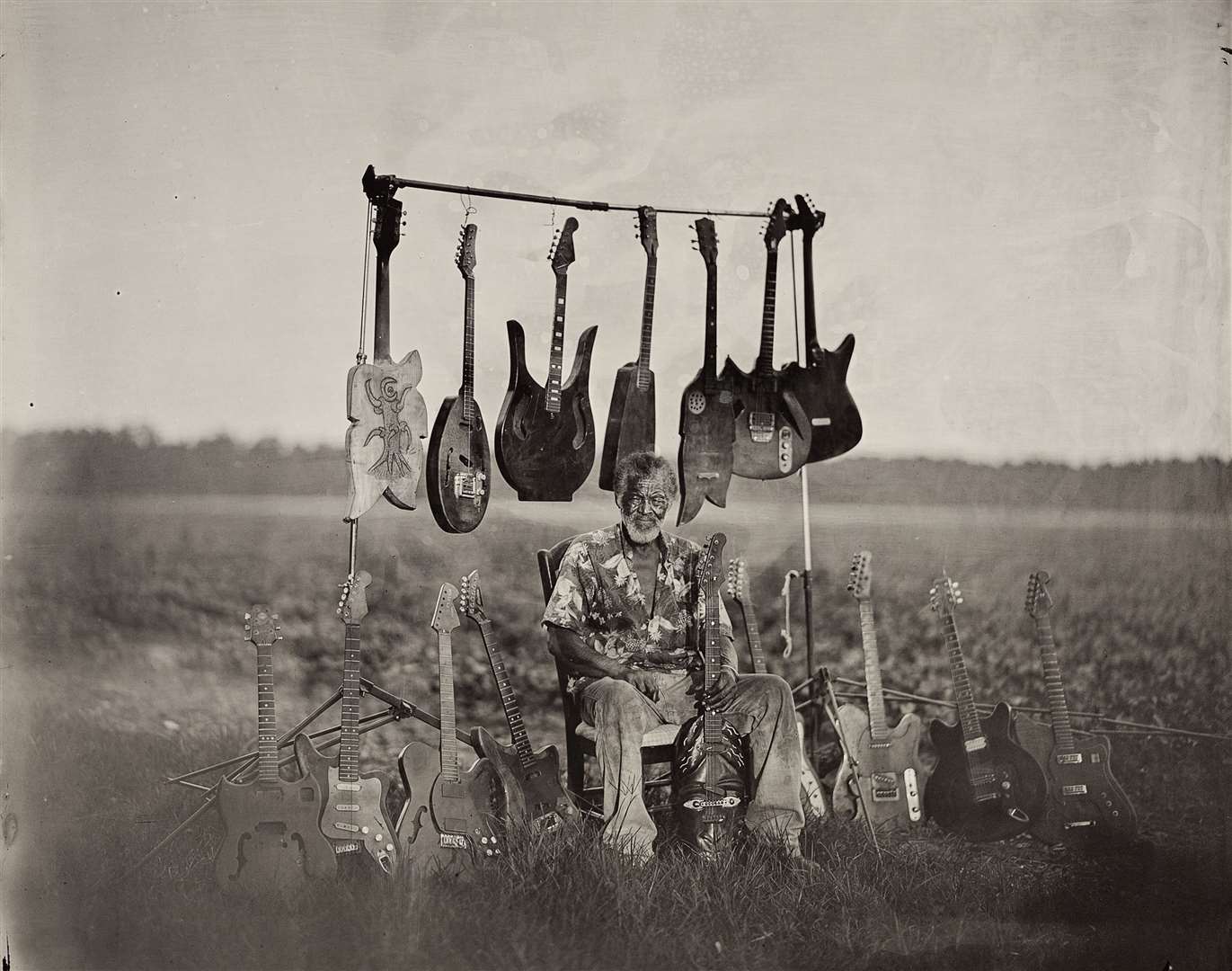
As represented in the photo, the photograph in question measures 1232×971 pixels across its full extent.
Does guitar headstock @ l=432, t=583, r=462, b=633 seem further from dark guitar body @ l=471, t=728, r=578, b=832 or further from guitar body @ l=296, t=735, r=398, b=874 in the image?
guitar body @ l=296, t=735, r=398, b=874

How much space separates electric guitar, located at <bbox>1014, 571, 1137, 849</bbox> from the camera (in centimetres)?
390

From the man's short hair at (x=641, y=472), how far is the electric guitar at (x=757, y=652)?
1.14 feet

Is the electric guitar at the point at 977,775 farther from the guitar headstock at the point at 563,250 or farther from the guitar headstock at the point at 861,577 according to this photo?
the guitar headstock at the point at 563,250

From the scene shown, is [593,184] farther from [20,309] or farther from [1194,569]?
[1194,569]

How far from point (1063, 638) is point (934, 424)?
88cm

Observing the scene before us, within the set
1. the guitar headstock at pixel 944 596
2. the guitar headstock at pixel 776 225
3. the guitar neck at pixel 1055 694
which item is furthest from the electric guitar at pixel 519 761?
the guitar neck at pixel 1055 694

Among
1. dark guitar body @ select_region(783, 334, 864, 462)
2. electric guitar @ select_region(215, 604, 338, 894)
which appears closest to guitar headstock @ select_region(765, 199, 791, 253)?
dark guitar body @ select_region(783, 334, 864, 462)

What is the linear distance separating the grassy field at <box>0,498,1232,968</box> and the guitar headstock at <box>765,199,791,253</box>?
2.99 ft

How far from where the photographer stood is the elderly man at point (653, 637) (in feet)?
12.1

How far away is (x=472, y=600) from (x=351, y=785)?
69cm

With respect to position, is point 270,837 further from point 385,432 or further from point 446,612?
point 385,432

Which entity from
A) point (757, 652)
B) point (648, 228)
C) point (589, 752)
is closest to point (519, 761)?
point (589, 752)

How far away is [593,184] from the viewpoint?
3.83 metres

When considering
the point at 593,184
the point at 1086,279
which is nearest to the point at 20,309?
the point at 593,184
